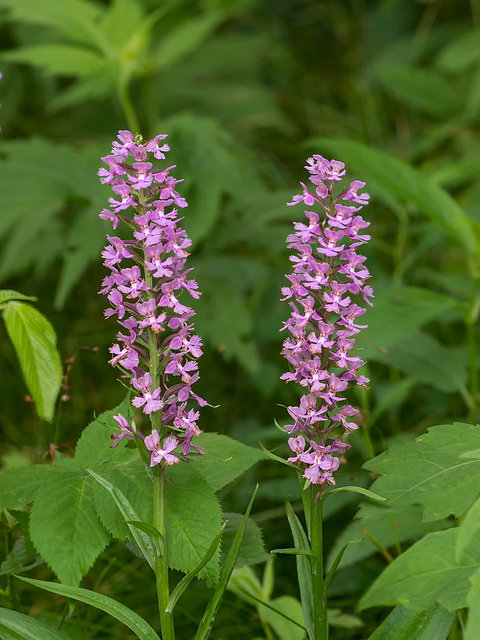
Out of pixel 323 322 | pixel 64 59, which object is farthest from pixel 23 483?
pixel 64 59

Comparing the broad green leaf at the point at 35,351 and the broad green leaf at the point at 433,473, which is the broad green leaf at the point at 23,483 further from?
the broad green leaf at the point at 433,473

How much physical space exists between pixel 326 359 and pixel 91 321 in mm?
3164

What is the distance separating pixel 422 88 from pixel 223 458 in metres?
4.24

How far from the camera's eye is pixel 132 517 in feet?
5.41

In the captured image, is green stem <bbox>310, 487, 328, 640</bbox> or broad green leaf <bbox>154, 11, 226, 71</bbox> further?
broad green leaf <bbox>154, 11, 226, 71</bbox>

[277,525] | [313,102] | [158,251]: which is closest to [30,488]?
[158,251]

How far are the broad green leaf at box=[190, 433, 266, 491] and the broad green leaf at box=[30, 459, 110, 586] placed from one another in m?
0.29

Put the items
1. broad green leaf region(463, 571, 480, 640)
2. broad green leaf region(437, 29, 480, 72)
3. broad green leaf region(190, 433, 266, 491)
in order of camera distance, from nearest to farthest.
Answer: broad green leaf region(463, 571, 480, 640), broad green leaf region(190, 433, 266, 491), broad green leaf region(437, 29, 480, 72)

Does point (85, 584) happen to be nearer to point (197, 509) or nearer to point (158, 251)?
point (197, 509)

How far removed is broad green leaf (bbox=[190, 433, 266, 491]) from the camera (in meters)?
1.85

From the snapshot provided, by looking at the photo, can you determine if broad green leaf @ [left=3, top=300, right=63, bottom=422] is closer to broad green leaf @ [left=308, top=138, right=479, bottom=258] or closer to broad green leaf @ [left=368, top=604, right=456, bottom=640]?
broad green leaf @ [left=368, top=604, right=456, bottom=640]

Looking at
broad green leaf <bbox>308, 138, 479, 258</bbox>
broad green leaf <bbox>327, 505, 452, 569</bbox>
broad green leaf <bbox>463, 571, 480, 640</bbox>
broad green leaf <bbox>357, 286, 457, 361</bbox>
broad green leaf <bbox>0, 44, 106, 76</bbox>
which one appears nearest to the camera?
broad green leaf <bbox>463, 571, 480, 640</bbox>

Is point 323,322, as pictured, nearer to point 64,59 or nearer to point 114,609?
point 114,609

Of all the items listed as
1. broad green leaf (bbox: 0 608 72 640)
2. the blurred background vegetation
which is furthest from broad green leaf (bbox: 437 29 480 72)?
broad green leaf (bbox: 0 608 72 640)
